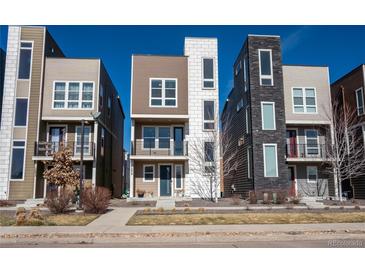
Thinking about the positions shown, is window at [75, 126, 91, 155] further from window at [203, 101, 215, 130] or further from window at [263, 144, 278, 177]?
window at [263, 144, 278, 177]

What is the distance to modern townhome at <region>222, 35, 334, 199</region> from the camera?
69.9ft

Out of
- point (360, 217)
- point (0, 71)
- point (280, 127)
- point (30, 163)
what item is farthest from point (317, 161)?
point (0, 71)

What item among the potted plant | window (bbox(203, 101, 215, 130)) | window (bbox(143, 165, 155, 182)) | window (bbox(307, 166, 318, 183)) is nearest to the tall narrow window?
window (bbox(307, 166, 318, 183))

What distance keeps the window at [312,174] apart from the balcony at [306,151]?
40.8 inches

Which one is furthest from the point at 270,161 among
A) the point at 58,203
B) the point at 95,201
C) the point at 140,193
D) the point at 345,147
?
the point at 58,203

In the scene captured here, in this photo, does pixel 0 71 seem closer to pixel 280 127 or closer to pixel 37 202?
pixel 37 202

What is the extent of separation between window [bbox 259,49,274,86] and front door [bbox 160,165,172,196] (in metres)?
9.25

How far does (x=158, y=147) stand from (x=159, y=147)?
75 millimetres

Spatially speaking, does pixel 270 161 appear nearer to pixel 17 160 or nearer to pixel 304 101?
pixel 304 101

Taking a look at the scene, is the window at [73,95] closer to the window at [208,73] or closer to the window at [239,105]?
the window at [208,73]

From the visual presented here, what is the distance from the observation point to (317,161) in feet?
76.4

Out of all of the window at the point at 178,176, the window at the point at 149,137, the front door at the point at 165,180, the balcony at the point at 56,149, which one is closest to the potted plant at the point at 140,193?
the front door at the point at 165,180

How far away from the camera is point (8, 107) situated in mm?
21672

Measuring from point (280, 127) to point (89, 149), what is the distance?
13734mm
